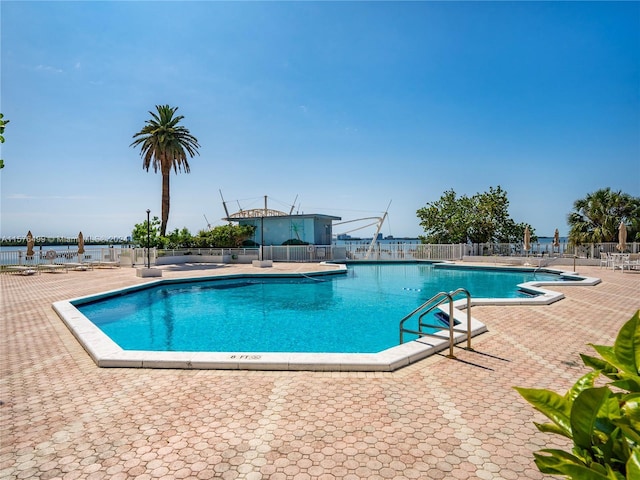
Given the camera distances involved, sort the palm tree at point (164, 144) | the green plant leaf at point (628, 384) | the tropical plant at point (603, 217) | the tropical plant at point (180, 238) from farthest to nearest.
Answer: the palm tree at point (164, 144)
the tropical plant at point (180, 238)
the tropical plant at point (603, 217)
the green plant leaf at point (628, 384)

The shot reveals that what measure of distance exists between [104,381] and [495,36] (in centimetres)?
1689

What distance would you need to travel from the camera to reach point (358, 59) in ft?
49.8

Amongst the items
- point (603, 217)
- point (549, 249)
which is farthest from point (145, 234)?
point (603, 217)

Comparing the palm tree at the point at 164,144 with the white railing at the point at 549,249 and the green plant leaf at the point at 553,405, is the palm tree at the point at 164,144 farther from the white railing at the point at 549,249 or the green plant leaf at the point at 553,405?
the green plant leaf at the point at 553,405

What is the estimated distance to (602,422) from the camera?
3.68ft

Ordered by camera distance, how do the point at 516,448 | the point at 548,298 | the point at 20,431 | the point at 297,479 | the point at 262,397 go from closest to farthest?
1. the point at 297,479
2. the point at 516,448
3. the point at 20,431
4. the point at 262,397
5. the point at 548,298

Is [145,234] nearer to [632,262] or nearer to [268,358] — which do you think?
[268,358]

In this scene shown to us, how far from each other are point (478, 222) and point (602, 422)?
2715 cm

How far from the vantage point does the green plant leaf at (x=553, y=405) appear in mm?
1154

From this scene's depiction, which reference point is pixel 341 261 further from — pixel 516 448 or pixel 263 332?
pixel 516 448

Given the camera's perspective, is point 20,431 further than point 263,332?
No

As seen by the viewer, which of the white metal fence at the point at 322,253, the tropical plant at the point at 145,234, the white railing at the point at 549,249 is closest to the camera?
the white railing at the point at 549,249

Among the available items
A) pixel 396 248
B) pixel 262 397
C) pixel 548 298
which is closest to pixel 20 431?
pixel 262 397

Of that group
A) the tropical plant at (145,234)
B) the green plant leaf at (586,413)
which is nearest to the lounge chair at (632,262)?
the green plant leaf at (586,413)
